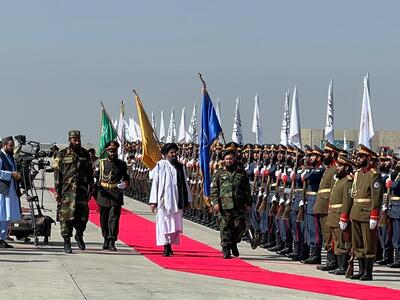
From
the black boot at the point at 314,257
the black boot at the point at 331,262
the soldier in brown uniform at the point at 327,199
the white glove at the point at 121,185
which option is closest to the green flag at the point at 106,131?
the white glove at the point at 121,185

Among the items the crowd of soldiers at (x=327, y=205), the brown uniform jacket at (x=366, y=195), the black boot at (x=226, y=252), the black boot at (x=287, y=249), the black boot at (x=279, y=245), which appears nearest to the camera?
the brown uniform jacket at (x=366, y=195)

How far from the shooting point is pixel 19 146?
1828cm

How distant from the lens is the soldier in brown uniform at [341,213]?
579 inches

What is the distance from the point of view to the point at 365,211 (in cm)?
1436

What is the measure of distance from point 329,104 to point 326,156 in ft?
13.2

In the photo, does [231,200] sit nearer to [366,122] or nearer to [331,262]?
[331,262]

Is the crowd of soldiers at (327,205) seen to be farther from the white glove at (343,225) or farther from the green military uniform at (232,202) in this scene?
the green military uniform at (232,202)

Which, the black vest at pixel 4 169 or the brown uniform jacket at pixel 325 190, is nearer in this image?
the brown uniform jacket at pixel 325 190

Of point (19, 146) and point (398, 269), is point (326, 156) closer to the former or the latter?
point (398, 269)

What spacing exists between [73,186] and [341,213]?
4.35m

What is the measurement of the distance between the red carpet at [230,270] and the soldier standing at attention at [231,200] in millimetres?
321

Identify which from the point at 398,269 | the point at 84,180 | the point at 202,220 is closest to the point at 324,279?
the point at 398,269

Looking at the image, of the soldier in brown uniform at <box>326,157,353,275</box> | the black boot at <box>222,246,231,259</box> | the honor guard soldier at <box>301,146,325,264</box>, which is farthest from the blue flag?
the soldier in brown uniform at <box>326,157,353,275</box>

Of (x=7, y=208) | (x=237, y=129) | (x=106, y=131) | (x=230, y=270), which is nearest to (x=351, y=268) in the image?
(x=230, y=270)
